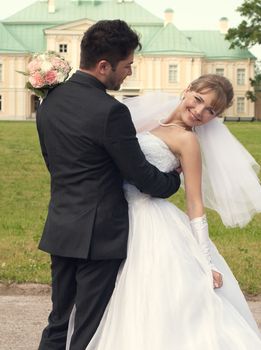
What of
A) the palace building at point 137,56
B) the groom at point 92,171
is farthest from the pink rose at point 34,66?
the palace building at point 137,56

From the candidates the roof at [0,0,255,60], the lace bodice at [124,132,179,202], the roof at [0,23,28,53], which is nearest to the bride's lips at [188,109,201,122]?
the lace bodice at [124,132,179,202]

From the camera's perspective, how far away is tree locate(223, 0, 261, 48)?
61.9m

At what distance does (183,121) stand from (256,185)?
565 mm

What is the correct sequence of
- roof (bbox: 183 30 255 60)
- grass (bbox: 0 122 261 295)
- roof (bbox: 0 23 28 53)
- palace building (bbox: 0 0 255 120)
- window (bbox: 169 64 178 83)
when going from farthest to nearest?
roof (bbox: 183 30 255 60) → window (bbox: 169 64 178 83) → palace building (bbox: 0 0 255 120) → roof (bbox: 0 23 28 53) → grass (bbox: 0 122 261 295)

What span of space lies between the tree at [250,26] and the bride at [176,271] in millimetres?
59575


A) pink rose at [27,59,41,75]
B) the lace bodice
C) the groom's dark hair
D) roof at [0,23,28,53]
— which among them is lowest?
the lace bodice

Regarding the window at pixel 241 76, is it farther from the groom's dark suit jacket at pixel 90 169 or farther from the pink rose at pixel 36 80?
the groom's dark suit jacket at pixel 90 169

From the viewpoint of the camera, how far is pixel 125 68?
359 cm

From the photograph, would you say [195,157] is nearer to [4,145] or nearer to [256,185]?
[256,185]

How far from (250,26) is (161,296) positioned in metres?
60.9

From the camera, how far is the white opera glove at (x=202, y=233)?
3824 mm

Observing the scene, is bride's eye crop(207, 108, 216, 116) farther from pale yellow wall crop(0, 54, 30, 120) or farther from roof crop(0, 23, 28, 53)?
roof crop(0, 23, 28, 53)

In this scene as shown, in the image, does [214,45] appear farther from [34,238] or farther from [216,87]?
[216,87]

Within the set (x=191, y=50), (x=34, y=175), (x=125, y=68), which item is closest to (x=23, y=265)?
(x=125, y=68)
